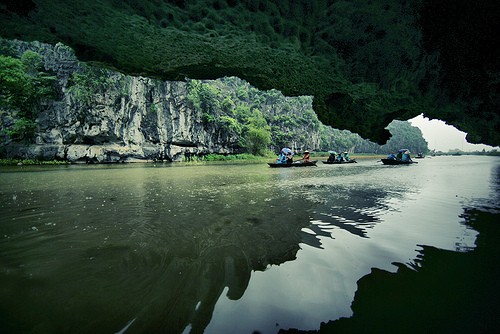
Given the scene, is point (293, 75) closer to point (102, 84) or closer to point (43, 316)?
point (43, 316)

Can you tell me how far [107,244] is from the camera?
3367 millimetres

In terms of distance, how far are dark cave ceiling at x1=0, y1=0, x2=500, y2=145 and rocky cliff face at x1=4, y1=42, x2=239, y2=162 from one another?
3205 centimetres

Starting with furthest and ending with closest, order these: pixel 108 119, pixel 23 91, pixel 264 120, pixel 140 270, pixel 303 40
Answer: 1. pixel 264 120
2. pixel 108 119
3. pixel 23 91
4. pixel 303 40
5. pixel 140 270

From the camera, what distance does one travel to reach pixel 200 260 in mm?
2889

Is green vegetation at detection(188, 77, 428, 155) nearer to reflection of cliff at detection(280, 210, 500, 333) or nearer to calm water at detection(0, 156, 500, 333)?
calm water at detection(0, 156, 500, 333)

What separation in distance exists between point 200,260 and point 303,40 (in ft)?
16.4

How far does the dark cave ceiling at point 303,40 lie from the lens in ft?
13.1

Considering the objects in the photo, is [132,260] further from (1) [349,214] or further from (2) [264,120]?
(2) [264,120]

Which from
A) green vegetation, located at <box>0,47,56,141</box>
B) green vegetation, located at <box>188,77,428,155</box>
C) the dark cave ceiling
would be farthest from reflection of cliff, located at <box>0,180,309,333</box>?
green vegetation, located at <box>188,77,428,155</box>

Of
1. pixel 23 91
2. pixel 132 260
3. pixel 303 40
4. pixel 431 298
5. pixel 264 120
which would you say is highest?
pixel 264 120

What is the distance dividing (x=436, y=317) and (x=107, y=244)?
13.1 ft

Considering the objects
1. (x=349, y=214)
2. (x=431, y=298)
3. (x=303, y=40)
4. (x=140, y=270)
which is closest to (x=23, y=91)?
(x=303, y=40)

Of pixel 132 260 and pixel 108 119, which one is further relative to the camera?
pixel 108 119

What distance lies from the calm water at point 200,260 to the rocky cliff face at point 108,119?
31.5 m
